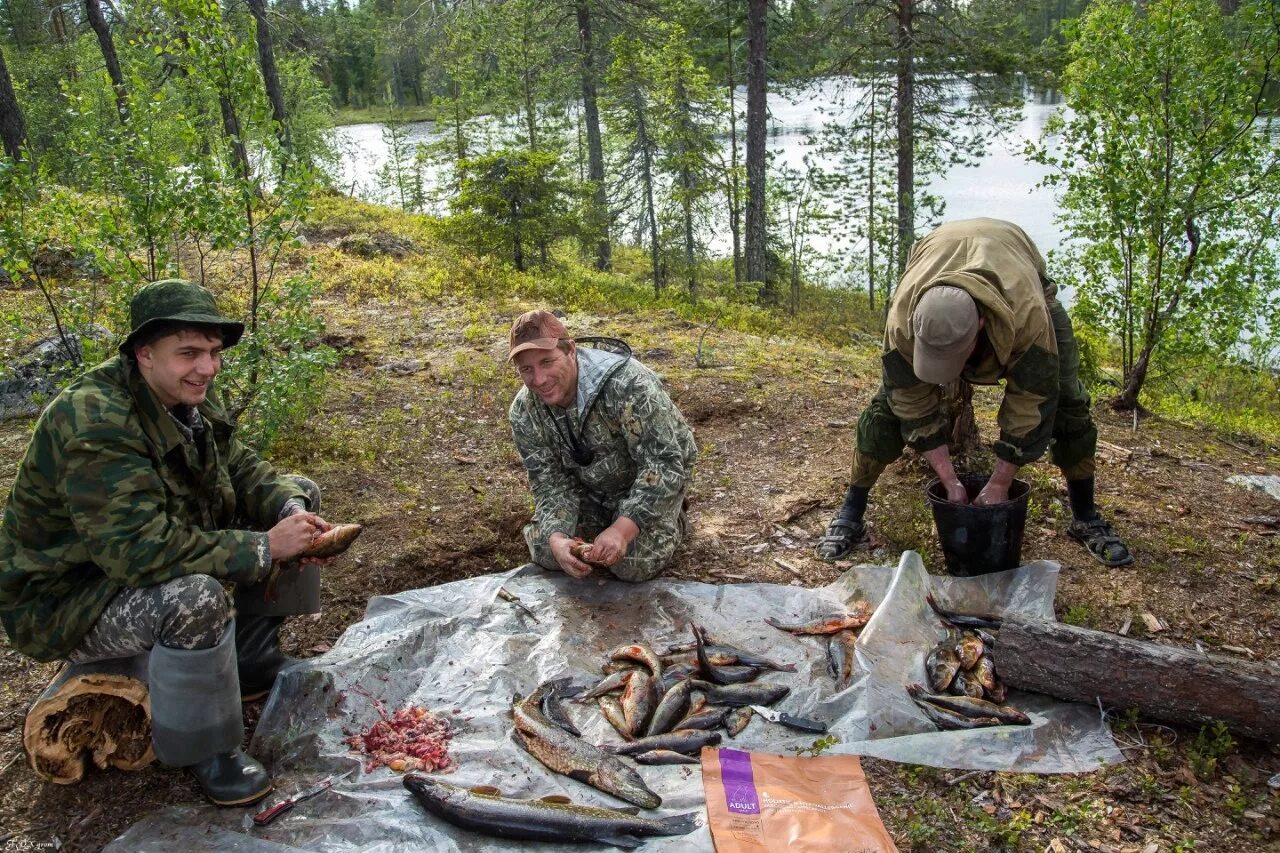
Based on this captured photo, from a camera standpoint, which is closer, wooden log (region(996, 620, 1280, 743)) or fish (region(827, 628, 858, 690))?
wooden log (region(996, 620, 1280, 743))

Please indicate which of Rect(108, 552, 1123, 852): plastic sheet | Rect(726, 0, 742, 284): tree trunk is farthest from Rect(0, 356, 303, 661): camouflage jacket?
Rect(726, 0, 742, 284): tree trunk

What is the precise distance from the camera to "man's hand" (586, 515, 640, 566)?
158 inches

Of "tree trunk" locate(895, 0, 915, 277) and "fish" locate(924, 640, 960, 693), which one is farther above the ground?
"tree trunk" locate(895, 0, 915, 277)

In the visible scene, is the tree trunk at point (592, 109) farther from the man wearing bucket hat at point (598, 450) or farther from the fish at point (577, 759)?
the fish at point (577, 759)

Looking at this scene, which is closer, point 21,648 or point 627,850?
point 627,850

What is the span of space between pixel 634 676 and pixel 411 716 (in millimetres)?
901

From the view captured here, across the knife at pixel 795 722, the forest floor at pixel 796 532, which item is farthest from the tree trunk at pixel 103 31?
the knife at pixel 795 722

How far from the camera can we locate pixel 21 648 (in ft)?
9.57

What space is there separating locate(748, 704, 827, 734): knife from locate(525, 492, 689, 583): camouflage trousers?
111 centimetres

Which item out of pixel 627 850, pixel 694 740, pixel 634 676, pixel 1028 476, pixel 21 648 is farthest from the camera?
pixel 1028 476

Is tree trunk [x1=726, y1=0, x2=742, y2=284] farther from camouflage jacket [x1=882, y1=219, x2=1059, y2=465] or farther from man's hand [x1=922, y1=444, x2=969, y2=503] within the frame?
man's hand [x1=922, y1=444, x2=969, y2=503]

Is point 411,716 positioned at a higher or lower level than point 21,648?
lower

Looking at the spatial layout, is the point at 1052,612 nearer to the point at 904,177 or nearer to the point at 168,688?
the point at 168,688

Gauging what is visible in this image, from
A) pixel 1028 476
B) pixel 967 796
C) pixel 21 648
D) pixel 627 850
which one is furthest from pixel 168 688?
pixel 1028 476
